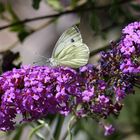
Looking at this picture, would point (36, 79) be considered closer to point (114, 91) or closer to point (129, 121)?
point (114, 91)

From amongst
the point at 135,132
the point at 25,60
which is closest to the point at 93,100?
the point at 135,132

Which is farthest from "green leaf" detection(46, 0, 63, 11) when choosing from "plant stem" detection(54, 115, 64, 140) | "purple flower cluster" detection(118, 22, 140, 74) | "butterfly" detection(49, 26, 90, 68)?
"purple flower cluster" detection(118, 22, 140, 74)

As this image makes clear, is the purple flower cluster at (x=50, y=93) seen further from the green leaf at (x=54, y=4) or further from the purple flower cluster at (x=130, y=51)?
the green leaf at (x=54, y=4)

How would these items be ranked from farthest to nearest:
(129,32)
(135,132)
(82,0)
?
1. (135,132)
2. (82,0)
3. (129,32)

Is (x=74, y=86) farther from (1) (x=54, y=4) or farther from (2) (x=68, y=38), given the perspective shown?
(1) (x=54, y=4)

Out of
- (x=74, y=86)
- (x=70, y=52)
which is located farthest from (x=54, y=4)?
(x=74, y=86)
